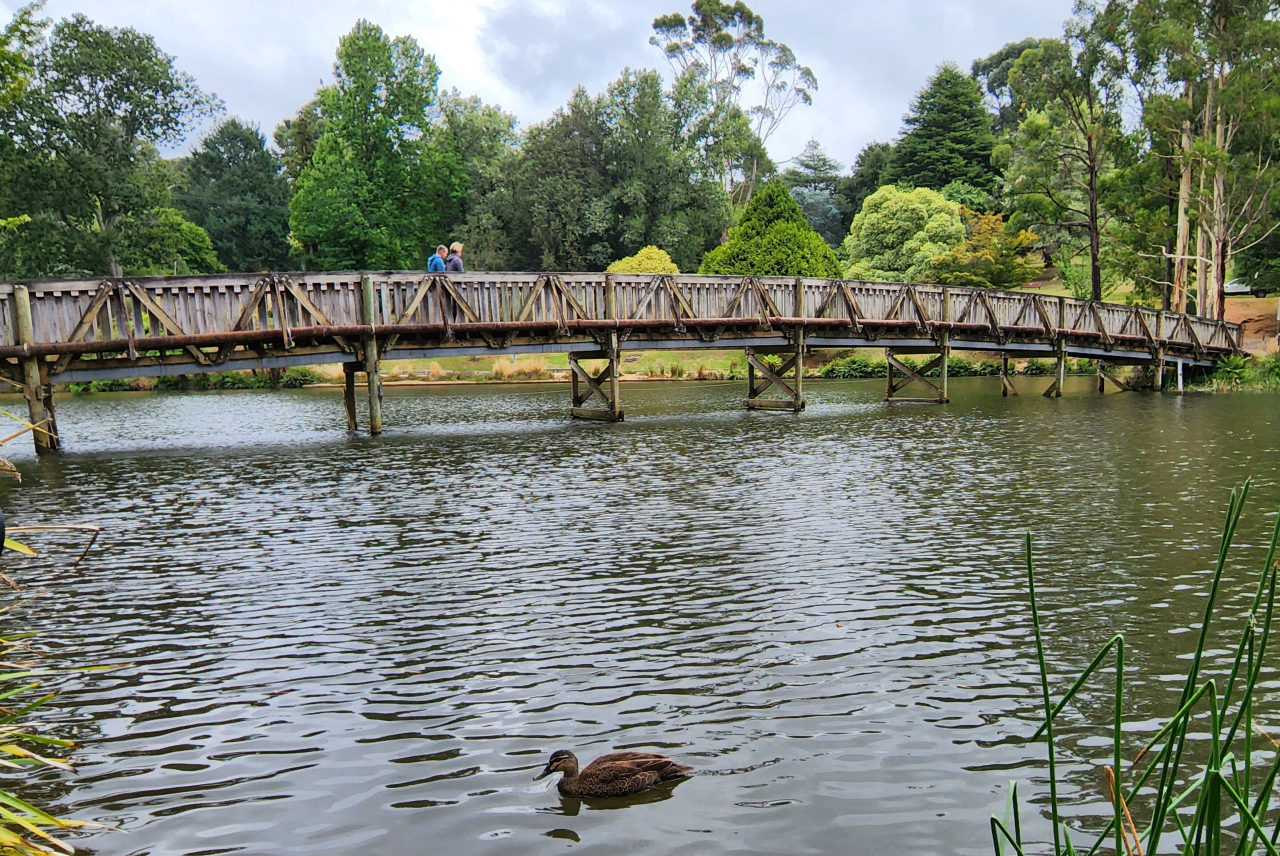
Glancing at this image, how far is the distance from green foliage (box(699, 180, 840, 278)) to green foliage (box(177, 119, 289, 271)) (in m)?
40.6

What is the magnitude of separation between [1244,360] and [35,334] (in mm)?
37667

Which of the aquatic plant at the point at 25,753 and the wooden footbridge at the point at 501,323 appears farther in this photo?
the wooden footbridge at the point at 501,323

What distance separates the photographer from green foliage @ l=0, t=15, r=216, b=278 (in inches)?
1913

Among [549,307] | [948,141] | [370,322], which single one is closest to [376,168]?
[948,141]

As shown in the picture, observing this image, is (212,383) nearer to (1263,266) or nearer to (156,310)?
(156,310)

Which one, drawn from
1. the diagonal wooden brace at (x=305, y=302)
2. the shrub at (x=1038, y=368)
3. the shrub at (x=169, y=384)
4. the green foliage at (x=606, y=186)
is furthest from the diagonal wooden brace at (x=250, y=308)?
the green foliage at (x=606, y=186)

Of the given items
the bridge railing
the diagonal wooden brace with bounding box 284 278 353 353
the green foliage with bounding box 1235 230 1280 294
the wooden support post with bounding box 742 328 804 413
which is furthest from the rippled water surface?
the green foliage with bounding box 1235 230 1280 294

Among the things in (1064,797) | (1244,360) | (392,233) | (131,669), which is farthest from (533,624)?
(392,233)

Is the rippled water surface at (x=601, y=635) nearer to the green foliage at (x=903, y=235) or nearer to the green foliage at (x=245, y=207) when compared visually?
the green foliage at (x=903, y=235)

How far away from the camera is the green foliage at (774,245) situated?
1901 inches

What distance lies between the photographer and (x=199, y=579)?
1019cm

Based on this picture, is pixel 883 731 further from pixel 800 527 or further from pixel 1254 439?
pixel 1254 439

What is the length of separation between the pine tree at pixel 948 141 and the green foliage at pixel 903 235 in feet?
34.6

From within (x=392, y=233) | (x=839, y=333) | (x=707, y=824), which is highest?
(x=392, y=233)
